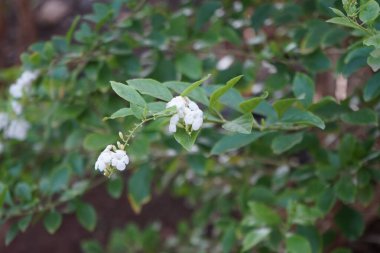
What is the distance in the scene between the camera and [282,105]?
3.26ft

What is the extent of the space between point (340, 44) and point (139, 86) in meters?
0.67

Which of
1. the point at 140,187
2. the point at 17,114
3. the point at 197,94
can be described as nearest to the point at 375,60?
the point at 197,94

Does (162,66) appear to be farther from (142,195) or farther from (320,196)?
(320,196)

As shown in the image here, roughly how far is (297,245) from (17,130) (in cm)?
74

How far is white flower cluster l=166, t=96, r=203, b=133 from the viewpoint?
0.75 m

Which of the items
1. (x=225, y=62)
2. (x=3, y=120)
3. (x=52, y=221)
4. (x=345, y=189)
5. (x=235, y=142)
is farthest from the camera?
(x=225, y=62)

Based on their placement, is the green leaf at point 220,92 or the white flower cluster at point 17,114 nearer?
the green leaf at point 220,92

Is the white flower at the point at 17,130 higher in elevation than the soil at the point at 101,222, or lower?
higher

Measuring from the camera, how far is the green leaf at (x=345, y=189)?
1.16 metres

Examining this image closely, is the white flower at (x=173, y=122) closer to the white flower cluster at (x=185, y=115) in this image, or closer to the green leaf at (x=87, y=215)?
the white flower cluster at (x=185, y=115)

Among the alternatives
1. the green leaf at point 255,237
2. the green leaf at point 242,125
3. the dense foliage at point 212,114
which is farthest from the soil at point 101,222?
the green leaf at point 242,125

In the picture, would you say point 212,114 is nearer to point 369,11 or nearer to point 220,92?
point 220,92

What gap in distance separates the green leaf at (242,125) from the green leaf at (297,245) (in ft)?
1.27

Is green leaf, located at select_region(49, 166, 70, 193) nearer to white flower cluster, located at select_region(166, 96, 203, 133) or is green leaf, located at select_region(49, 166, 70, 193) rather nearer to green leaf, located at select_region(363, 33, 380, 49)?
white flower cluster, located at select_region(166, 96, 203, 133)
